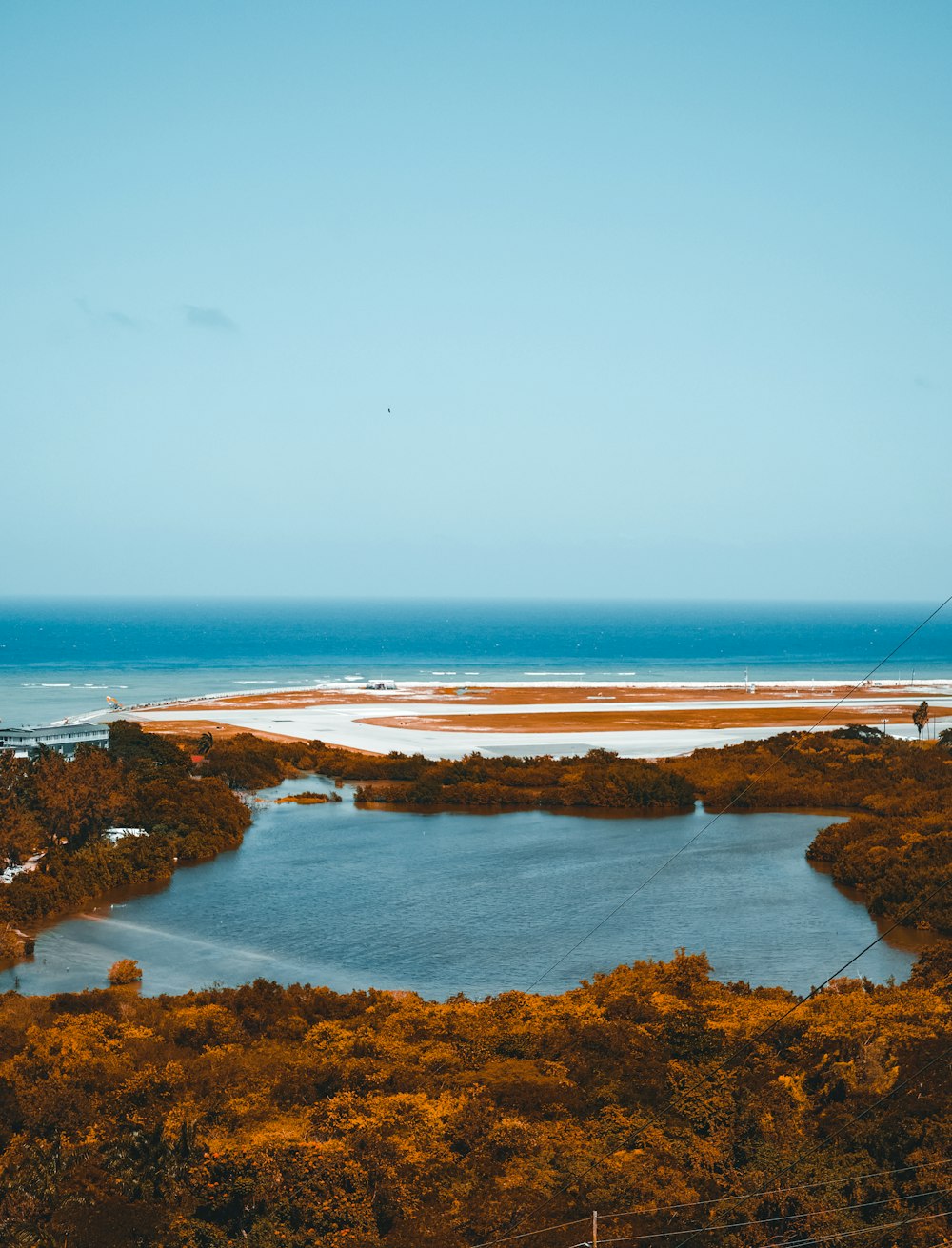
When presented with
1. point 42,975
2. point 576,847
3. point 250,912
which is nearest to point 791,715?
point 576,847

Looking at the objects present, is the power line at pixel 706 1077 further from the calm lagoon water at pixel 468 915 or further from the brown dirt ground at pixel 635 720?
the brown dirt ground at pixel 635 720

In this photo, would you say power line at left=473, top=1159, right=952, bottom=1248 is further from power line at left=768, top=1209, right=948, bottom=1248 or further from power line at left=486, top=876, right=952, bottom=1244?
power line at left=768, top=1209, right=948, bottom=1248

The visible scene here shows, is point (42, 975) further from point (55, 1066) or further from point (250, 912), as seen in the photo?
point (55, 1066)

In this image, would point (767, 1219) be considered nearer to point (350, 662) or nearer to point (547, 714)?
point (547, 714)

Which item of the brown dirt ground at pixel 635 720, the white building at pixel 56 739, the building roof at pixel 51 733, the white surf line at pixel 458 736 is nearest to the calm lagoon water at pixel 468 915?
the white building at pixel 56 739

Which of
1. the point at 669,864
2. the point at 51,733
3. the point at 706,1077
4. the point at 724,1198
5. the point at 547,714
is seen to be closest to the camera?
the point at 724,1198

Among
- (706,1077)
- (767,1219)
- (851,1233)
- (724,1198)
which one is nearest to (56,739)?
(706,1077)

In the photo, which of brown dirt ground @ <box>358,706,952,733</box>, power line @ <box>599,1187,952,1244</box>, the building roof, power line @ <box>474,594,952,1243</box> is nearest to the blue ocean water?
the building roof
